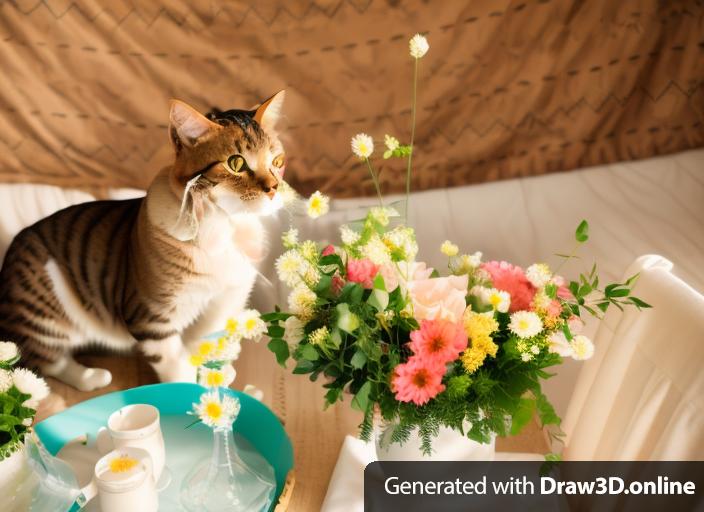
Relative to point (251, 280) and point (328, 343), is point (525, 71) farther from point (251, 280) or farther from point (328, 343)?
point (328, 343)

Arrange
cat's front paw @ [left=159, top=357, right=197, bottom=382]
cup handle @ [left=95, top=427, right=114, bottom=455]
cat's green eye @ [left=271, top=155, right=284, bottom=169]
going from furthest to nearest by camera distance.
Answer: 1. cat's front paw @ [left=159, top=357, right=197, bottom=382]
2. cat's green eye @ [left=271, top=155, right=284, bottom=169]
3. cup handle @ [left=95, top=427, right=114, bottom=455]

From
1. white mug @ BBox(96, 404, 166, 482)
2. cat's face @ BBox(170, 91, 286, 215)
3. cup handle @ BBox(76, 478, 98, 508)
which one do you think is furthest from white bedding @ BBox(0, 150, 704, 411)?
cup handle @ BBox(76, 478, 98, 508)

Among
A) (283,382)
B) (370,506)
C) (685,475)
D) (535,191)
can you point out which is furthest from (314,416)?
(535,191)

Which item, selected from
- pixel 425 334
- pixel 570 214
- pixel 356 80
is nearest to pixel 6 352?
pixel 425 334

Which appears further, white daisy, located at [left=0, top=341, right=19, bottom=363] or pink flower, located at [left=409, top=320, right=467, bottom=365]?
white daisy, located at [left=0, top=341, right=19, bottom=363]

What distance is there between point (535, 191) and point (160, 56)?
89 cm

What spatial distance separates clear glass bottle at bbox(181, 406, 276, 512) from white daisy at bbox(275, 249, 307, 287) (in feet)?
0.76

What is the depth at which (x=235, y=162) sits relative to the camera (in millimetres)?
939

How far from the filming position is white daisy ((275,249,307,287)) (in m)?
0.73

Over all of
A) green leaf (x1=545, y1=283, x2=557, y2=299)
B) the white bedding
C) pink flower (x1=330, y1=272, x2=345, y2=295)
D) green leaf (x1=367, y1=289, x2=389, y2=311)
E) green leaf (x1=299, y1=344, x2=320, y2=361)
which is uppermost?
the white bedding

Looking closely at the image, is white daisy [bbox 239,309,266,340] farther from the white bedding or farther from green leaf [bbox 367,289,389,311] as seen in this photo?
the white bedding

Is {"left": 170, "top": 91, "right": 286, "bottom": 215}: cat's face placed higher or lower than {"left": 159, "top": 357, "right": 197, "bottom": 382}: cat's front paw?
higher

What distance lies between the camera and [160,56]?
1.33 meters

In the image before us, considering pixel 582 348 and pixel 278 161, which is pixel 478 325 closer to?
pixel 582 348
